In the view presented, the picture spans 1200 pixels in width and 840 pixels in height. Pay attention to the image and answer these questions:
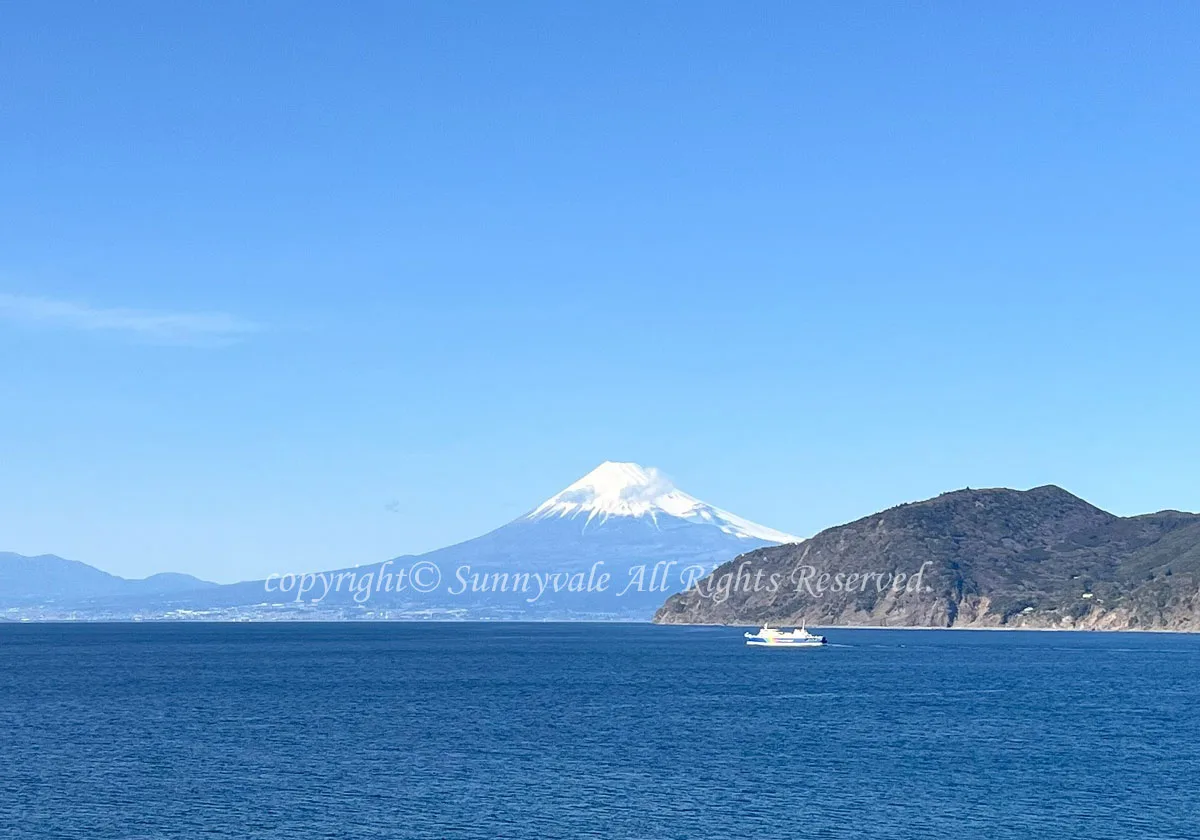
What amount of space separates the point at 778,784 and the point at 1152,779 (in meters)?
25.6

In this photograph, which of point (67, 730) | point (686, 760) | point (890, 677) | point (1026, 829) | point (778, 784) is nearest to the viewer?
point (1026, 829)

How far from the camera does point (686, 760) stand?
4082 inches

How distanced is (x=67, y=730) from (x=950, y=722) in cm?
7745

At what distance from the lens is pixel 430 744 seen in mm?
112125

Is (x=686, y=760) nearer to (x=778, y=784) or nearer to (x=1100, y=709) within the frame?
(x=778, y=784)

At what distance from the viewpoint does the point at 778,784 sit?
93.1m

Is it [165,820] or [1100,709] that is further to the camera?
[1100,709]

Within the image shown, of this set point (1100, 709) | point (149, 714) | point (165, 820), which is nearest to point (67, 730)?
point (149, 714)

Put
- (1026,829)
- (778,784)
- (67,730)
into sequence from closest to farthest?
(1026,829), (778,784), (67,730)

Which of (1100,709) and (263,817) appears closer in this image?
(263,817)

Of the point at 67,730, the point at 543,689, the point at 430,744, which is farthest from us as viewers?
the point at 543,689

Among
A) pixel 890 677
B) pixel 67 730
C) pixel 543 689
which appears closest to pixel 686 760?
pixel 67 730

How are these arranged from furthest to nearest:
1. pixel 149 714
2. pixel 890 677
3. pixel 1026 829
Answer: pixel 890 677 → pixel 149 714 → pixel 1026 829

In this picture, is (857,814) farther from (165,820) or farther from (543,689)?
(543,689)
